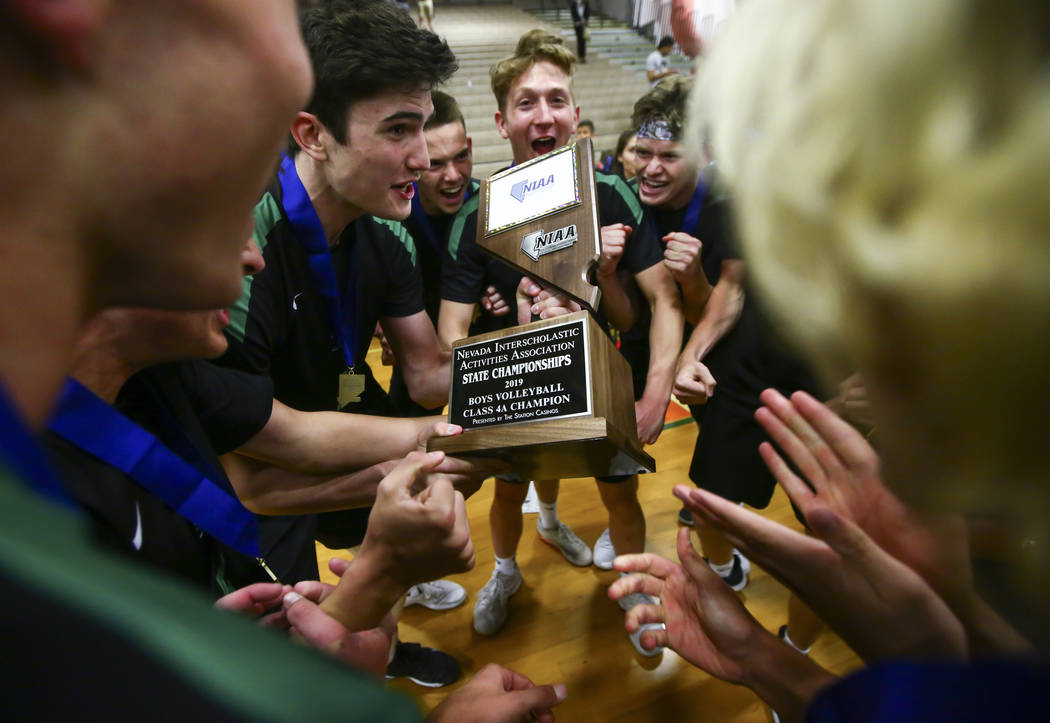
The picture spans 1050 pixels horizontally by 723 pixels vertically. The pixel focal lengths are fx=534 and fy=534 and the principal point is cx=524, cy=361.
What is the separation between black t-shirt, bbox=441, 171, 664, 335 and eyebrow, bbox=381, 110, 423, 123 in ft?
1.26

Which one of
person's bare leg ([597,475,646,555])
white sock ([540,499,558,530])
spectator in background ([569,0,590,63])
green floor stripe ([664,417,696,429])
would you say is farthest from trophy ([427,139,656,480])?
spectator in background ([569,0,590,63])

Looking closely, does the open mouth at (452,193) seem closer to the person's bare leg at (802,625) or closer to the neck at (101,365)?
the neck at (101,365)

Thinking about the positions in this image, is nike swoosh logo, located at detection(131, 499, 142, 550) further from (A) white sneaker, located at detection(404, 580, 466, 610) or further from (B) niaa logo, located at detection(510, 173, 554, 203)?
(A) white sneaker, located at detection(404, 580, 466, 610)

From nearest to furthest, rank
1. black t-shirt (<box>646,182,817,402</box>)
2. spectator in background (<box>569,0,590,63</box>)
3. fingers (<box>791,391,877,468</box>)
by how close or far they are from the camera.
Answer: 1. fingers (<box>791,391,877,468</box>)
2. black t-shirt (<box>646,182,817,402</box>)
3. spectator in background (<box>569,0,590,63</box>)

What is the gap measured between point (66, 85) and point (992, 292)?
55 cm

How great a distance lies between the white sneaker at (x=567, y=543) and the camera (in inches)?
82.5

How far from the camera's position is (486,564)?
2.14m

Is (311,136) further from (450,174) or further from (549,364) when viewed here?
(549,364)

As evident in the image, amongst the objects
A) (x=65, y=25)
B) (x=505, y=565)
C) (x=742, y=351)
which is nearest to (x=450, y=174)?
(x=742, y=351)

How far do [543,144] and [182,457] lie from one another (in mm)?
1395

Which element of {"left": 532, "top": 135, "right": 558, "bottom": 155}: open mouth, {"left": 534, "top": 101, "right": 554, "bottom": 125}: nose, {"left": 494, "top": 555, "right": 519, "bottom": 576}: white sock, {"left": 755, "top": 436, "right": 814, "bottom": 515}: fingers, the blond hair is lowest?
{"left": 494, "top": 555, "right": 519, "bottom": 576}: white sock

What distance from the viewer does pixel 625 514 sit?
183 centimetres

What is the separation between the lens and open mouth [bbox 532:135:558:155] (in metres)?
1.75

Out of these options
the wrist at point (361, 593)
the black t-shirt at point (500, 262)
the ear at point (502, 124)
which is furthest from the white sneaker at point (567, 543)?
the ear at point (502, 124)
